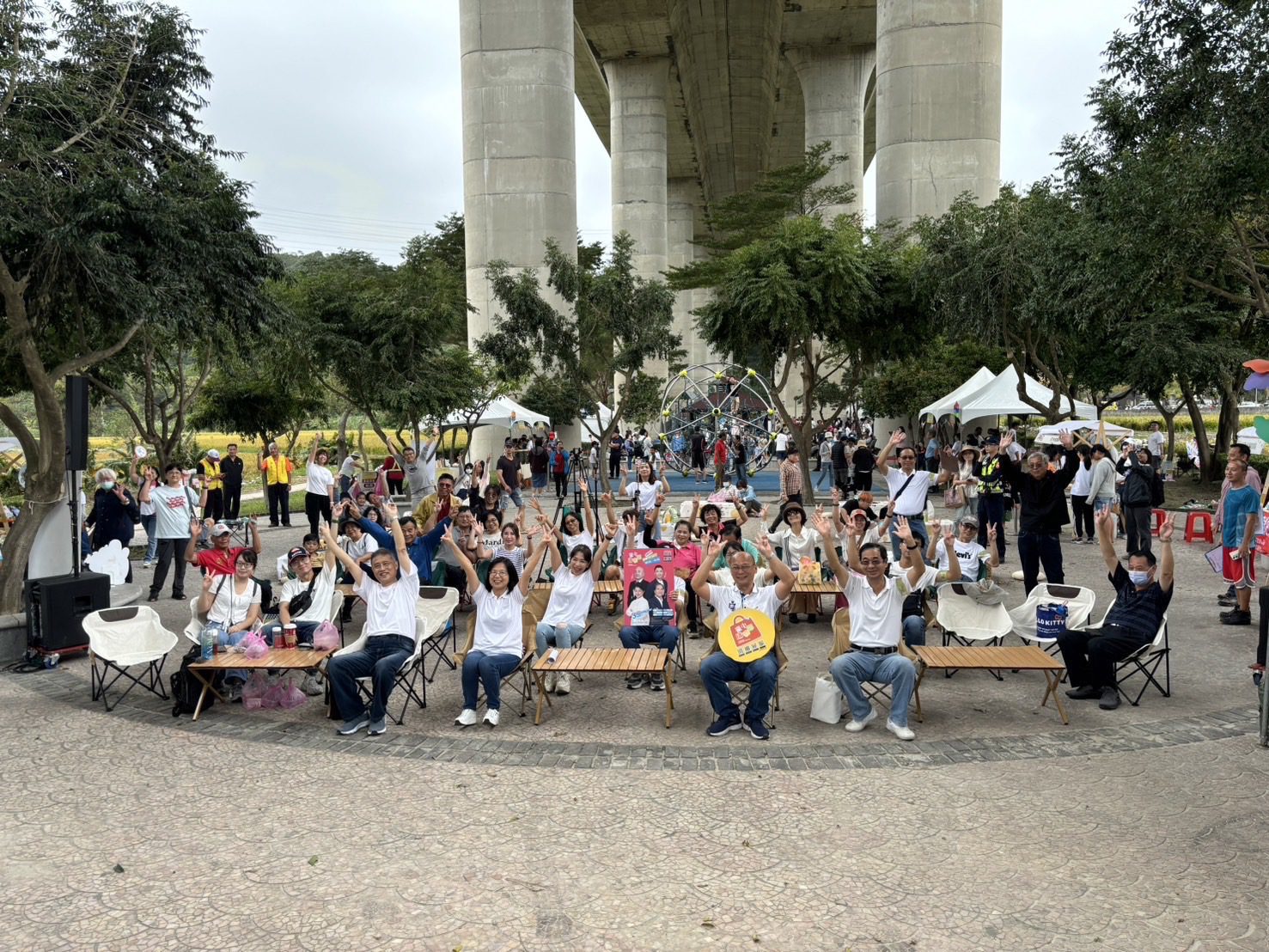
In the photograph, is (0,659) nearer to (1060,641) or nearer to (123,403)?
(1060,641)

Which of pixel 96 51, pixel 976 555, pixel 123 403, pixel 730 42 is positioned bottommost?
pixel 976 555

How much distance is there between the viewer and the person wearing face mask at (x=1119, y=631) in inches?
299

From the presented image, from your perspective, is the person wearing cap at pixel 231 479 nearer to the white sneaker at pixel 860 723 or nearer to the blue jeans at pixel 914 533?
the blue jeans at pixel 914 533

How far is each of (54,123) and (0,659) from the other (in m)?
5.59

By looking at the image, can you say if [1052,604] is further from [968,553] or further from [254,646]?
[254,646]

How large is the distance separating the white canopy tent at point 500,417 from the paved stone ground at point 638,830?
19064 mm

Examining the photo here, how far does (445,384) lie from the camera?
2297cm

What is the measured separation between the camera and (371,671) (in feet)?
24.3

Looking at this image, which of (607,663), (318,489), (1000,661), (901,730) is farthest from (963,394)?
(607,663)

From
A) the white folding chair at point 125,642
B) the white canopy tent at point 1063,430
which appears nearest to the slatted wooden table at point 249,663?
the white folding chair at point 125,642

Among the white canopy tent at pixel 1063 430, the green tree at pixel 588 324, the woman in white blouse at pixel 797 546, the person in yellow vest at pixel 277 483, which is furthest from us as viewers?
the green tree at pixel 588 324

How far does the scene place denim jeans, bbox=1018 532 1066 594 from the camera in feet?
34.0

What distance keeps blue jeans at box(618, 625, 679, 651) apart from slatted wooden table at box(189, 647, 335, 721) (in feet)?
7.82

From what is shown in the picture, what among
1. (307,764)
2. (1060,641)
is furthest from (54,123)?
(1060,641)
